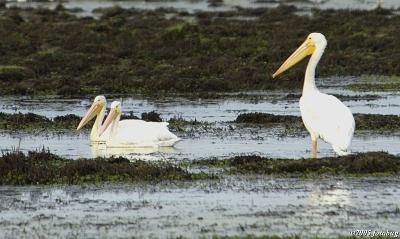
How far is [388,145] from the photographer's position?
1549cm

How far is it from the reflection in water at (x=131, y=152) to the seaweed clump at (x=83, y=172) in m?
2.08

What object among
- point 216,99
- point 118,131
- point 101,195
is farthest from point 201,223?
point 216,99

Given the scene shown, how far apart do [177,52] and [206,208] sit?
72.1 ft

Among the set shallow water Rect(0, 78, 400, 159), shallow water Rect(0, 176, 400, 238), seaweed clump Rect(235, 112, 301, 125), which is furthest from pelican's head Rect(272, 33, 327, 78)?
shallow water Rect(0, 176, 400, 238)

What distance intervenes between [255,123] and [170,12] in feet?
128

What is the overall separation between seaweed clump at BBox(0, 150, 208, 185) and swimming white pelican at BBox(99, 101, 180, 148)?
2.84 meters

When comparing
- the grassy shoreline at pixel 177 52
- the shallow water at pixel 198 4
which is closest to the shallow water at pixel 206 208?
the grassy shoreline at pixel 177 52

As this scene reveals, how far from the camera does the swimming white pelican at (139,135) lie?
16.2m

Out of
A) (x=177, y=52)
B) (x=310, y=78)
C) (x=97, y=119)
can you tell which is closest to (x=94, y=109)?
(x=97, y=119)

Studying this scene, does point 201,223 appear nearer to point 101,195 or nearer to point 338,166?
point 101,195

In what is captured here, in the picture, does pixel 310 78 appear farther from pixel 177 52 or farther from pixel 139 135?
pixel 177 52

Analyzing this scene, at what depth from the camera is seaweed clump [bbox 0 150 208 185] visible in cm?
1250

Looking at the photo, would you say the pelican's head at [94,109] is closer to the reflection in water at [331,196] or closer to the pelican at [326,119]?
the pelican at [326,119]

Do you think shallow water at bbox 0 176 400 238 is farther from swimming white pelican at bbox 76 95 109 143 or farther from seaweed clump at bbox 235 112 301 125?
→ seaweed clump at bbox 235 112 301 125
